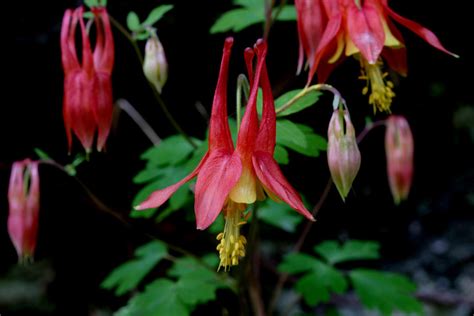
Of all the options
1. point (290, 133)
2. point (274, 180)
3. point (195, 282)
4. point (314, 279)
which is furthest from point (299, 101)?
point (314, 279)

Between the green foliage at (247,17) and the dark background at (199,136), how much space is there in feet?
1.65

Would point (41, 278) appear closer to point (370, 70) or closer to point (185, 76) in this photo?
point (185, 76)

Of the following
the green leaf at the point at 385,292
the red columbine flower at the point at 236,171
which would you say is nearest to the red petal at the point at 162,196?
the red columbine flower at the point at 236,171

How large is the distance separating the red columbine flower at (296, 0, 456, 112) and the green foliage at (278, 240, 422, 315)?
84 centimetres

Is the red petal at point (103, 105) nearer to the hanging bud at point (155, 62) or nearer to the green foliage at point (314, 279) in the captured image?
the hanging bud at point (155, 62)

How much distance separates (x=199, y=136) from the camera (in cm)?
260

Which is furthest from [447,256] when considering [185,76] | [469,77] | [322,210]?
[185,76]

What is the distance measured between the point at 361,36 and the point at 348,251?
121 cm

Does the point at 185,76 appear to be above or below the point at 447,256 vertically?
above

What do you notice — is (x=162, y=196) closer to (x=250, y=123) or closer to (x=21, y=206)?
(x=250, y=123)

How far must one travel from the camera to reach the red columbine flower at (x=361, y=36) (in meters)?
1.25

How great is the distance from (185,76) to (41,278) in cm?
128

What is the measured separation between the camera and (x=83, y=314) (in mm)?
2867

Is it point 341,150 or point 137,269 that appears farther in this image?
point 137,269
